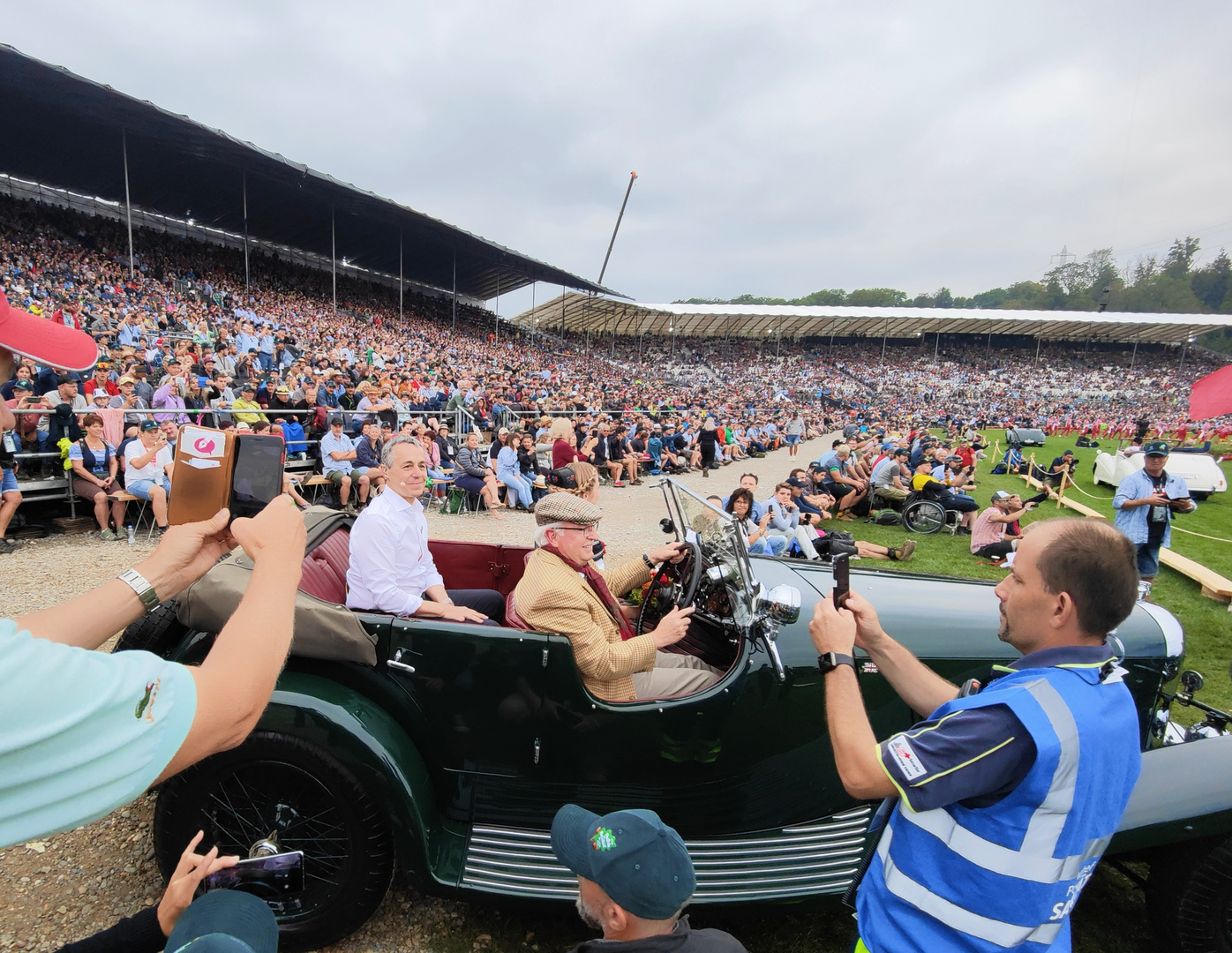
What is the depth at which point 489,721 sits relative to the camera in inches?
91.4

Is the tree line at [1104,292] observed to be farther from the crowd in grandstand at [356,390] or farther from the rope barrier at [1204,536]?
the rope barrier at [1204,536]

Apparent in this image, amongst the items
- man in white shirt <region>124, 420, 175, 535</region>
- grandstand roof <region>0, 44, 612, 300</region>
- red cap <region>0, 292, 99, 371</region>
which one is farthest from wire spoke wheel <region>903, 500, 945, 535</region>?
grandstand roof <region>0, 44, 612, 300</region>

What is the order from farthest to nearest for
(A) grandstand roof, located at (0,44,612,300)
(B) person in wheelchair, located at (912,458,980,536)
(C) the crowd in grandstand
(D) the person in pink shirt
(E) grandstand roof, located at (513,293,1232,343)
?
(E) grandstand roof, located at (513,293,1232,343)
(A) grandstand roof, located at (0,44,612,300)
(B) person in wheelchair, located at (912,458,980,536)
(C) the crowd in grandstand
(D) the person in pink shirt

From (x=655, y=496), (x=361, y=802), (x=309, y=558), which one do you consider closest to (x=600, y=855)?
(x=361, y=802)

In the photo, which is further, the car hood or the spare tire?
the car hood

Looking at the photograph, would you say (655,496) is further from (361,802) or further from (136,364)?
(361,802)

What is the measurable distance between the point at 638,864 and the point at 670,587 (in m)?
1.94

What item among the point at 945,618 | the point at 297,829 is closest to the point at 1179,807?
the point at 945,618

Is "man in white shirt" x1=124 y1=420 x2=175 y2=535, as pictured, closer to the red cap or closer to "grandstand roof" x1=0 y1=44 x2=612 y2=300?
the red cap

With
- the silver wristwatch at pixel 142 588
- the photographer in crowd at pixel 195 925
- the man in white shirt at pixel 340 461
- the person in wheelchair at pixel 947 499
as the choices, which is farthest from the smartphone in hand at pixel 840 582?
the person in wheelchair at pixel 947 499

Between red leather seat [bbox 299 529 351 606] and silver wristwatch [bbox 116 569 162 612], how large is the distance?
5.31ft

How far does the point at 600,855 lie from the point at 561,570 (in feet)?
4.42

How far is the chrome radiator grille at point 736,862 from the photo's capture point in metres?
2.22

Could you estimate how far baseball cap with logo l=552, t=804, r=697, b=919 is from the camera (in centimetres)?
127
